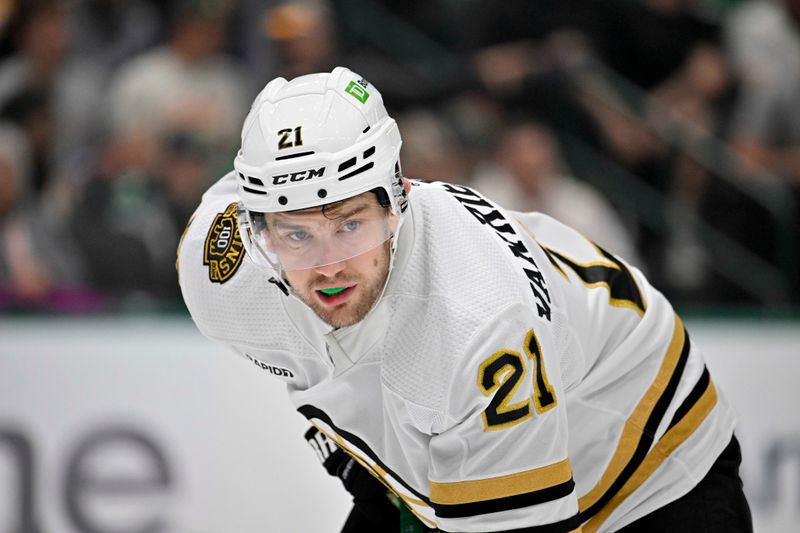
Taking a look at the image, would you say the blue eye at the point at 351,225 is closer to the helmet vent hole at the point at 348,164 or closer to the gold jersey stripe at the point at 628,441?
the helmet vent hole at the point at 348,164

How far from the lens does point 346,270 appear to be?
226 cm

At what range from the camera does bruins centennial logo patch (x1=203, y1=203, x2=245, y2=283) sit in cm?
264

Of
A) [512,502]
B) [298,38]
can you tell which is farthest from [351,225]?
[298,38]

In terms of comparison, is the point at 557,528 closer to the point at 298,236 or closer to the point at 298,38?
the point at 298,236

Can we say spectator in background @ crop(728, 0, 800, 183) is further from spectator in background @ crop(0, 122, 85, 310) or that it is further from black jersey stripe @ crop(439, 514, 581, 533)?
black jersey stripe @ crop(439, 514, 581, 533)

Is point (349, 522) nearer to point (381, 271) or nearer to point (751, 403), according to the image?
point (381, 271)

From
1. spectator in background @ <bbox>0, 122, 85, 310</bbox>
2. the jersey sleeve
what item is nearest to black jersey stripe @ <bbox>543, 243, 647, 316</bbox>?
the jersey sleeve

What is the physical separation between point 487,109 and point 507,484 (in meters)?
3.62

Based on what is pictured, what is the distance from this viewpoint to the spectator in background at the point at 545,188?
17.6ft

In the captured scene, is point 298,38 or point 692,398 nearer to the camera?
point 692,398

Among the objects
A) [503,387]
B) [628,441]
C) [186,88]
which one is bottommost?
[628,441]

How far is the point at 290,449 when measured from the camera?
4.34 m

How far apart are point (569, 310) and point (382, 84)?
3400mm

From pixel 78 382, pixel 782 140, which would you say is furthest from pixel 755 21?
pixel 78 382
